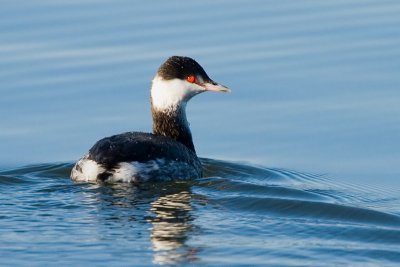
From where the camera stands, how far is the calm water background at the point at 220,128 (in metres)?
10.2

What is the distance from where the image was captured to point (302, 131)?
45.5 ft

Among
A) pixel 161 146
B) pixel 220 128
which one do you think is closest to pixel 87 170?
pixel 161 146

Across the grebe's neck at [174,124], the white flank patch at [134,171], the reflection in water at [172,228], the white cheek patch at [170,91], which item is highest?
the white cheek patch at [170,91]

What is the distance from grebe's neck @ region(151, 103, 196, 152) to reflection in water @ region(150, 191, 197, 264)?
140 centimetres

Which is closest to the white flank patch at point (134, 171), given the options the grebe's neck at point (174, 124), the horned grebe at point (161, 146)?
the horned grebe at point (161, 146)

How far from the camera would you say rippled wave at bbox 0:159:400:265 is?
980 cm

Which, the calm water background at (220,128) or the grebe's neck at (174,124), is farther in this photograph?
the grebe's neck at (174,124)

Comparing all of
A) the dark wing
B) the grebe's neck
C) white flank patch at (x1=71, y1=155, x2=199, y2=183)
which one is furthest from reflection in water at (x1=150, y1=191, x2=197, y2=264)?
the grebe's neck

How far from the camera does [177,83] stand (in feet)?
43.1

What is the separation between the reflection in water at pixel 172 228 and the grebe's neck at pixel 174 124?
1399mm

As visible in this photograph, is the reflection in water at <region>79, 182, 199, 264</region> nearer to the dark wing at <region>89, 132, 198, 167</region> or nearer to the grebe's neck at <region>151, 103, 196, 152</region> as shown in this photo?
the dark wing at <region>89, 132, 198, 167</region>

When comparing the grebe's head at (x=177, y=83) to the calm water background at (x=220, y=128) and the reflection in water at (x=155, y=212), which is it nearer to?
the calm water background at (x=220, y=128)

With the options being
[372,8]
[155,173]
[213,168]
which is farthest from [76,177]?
[372,8]

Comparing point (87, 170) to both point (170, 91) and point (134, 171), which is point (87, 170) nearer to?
point (134, 171)
